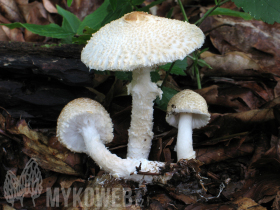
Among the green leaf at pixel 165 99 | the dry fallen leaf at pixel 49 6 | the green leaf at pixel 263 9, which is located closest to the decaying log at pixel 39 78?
the green leaf at pixel 165 99

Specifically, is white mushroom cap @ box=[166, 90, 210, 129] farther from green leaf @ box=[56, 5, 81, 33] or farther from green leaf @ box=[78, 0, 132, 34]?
green leaf @ box=[56, 5, 81, 33]

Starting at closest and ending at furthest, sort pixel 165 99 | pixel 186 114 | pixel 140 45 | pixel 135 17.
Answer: pixel 140 45 < pixel 135 17 < pixel 186 114 < pixel 165 99

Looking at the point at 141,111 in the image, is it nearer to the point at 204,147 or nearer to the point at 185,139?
the point at 185,139

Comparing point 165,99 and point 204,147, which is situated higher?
point 165,99

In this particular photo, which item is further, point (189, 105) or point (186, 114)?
point (186, 114)

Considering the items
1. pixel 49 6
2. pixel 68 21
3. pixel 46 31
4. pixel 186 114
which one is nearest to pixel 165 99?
pixel 186 114

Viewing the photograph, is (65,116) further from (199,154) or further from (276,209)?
(276,209)

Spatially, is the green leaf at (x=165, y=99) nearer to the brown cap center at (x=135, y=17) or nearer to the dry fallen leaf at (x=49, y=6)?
the brown cap center at (x=135, y=17)

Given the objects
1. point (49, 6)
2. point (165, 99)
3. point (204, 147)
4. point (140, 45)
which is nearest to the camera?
point (140, 45)
